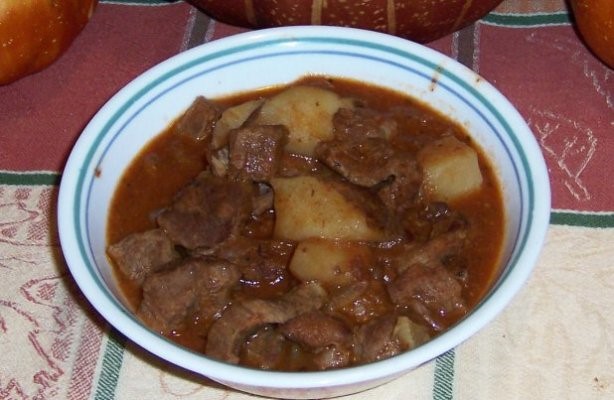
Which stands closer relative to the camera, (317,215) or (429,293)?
(429,293)

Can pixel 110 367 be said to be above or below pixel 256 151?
below

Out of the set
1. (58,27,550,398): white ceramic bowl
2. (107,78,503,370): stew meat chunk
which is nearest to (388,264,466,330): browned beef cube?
(107,78,503,370): stew meat chunk

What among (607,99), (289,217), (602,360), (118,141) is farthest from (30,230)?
(607,99)

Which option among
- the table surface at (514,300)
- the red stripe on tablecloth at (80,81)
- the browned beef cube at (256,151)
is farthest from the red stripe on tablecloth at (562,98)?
the red stripe on tablecloth at (80,81)

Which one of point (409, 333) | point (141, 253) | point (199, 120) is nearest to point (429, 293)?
point (409, 333)

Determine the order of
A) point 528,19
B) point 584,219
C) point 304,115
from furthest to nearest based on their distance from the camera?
1. point 528,19
2. point 584,219
3. point 304,115

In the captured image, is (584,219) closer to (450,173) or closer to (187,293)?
(450,173)

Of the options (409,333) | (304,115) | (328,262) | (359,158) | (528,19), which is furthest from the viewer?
(528,19)

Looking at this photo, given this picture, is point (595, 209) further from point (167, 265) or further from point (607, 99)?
point (167, 265)

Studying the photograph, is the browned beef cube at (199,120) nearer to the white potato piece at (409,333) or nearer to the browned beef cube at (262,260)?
the browned beef cube at (262,260)
